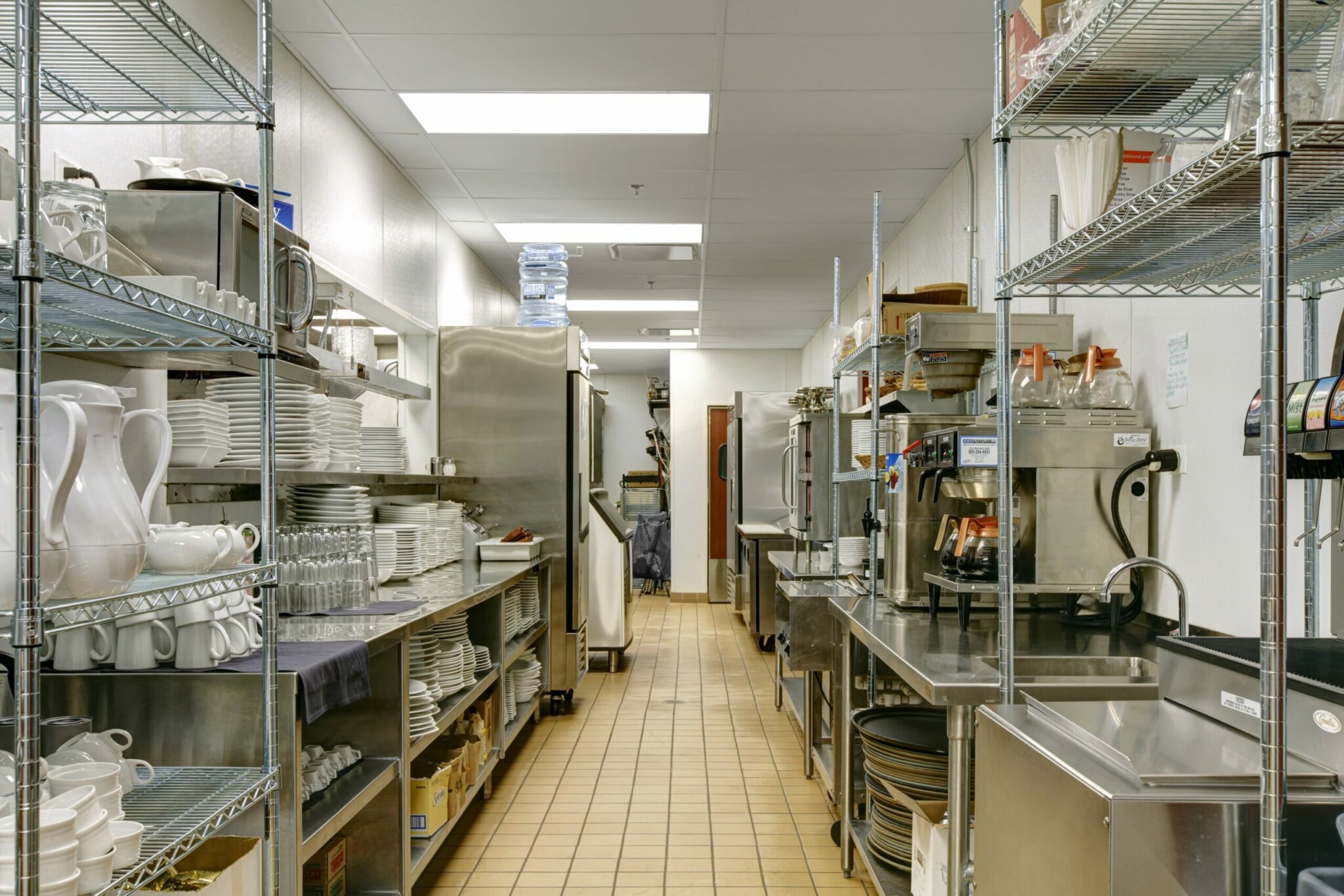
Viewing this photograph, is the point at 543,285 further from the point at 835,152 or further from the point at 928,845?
the point at 928,845

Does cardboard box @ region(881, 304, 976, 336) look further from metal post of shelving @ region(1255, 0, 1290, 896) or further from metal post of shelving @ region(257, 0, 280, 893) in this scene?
metal post of shelving @ region(1255, 0, 1290, 896)

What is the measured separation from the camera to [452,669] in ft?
11.9

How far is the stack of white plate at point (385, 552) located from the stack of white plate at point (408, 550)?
133 millimetres

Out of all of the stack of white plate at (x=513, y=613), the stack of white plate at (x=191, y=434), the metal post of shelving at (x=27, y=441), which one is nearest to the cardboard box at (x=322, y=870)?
the stack of white plate at (x=191, y=434)

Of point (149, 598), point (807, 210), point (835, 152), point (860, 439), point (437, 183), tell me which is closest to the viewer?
point (149, 598)

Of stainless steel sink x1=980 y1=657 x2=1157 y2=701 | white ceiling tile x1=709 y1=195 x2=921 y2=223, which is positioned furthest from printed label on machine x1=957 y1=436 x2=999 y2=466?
white ceiling tile x1=709 y1=195 x2=921 y2=223

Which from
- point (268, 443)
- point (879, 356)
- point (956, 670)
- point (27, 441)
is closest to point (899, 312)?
point (879, 356)

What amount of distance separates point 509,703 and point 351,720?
6.87ft

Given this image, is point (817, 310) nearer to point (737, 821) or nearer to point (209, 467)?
point (737, 821)

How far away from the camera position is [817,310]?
29.4 ft

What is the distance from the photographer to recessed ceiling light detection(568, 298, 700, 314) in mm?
8445

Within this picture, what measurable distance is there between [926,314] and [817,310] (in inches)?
237

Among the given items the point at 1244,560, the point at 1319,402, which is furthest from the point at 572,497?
the point at 1319,402

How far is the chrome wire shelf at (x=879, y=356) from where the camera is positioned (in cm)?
339
